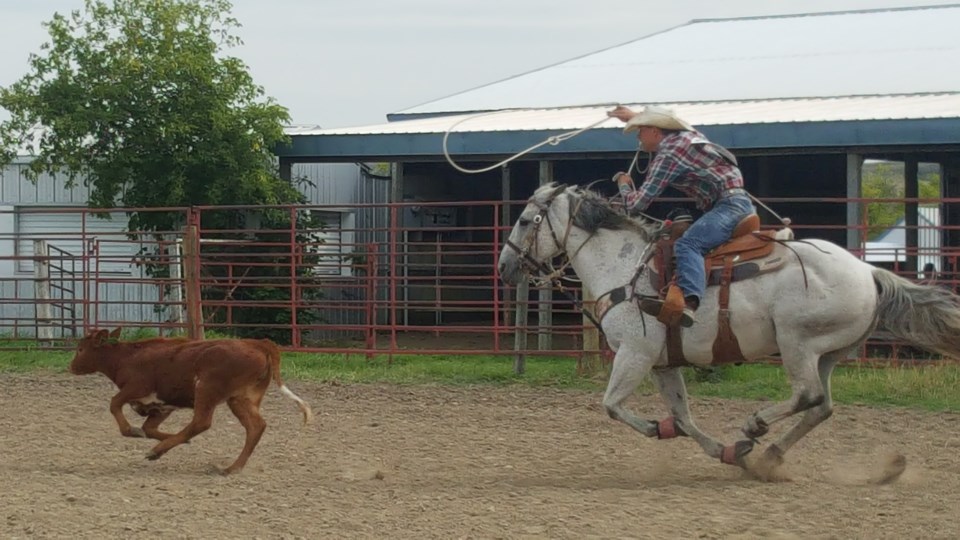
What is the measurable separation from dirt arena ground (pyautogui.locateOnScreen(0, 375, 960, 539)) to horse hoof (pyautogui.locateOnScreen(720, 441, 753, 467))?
0.37 feet

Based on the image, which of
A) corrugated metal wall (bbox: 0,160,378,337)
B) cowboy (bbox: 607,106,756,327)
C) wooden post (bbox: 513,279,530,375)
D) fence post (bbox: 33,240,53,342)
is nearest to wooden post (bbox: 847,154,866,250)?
wooden post (bbox: 513,279,530,375)

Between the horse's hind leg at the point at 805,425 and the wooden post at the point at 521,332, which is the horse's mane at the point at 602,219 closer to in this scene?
the horse's hind leg at the point at 805,425

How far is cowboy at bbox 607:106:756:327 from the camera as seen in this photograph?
758cm

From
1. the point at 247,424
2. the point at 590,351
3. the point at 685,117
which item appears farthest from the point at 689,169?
the point at 685,117

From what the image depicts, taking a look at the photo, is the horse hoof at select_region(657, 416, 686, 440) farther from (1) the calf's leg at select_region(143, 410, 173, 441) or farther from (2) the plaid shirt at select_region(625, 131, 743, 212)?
(1) the calf's leg at select_region(143, 410, 173, 441)

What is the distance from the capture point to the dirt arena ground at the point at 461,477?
621 centimetres

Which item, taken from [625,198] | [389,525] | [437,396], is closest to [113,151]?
[437,396]

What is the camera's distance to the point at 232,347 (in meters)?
8.02

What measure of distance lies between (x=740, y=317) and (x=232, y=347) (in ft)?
9.58

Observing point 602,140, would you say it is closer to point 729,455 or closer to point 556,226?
point 556,226

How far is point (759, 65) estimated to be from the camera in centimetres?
2431

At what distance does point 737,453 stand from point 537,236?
1787 mm

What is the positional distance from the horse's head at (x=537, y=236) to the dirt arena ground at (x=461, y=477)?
3.92 ft

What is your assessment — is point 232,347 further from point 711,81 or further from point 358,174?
point 711,81
